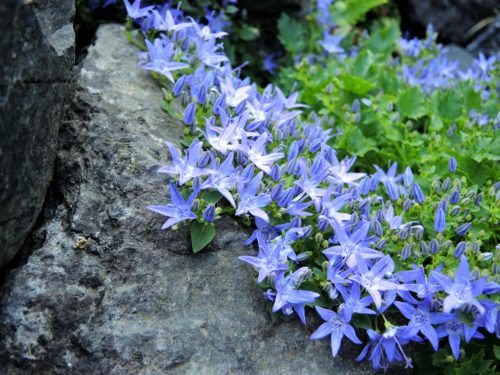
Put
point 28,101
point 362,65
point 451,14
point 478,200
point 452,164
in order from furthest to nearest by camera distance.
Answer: point 451,14 → point 362,65 → point 452,164 → point 478,200 → point 28,101

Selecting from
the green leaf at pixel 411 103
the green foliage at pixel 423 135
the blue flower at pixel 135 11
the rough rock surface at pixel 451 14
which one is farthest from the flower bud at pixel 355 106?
the rough rock surface at pixel 451 14

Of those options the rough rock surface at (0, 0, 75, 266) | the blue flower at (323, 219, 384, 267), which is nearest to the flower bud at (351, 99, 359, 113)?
the blue flower at (323, 219, 384, 267)

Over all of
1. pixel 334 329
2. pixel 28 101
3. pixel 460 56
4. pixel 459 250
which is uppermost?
pixel 28 101

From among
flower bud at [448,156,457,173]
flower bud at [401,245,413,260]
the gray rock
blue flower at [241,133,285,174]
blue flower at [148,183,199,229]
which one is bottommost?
the gray rock

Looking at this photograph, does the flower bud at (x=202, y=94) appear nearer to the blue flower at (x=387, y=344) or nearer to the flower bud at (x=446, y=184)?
the flower bud at (x=446, y=184)

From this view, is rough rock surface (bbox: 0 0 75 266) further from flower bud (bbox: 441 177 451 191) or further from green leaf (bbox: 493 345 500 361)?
green leaf (bbox: 493 345 500 361)

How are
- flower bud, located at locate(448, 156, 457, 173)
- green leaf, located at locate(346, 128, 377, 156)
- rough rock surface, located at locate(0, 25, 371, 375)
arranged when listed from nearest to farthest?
1. rough rock surface, located at locate(0, 25, 371, 375)
2. flower bud, located at locate(448, 156, 457, 173)
3. green leaf, located at locate(346, 128, 377, 156)

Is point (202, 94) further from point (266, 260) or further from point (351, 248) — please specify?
point (351, 248)

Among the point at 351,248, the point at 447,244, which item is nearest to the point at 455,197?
the point at 447,244
